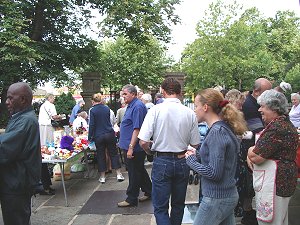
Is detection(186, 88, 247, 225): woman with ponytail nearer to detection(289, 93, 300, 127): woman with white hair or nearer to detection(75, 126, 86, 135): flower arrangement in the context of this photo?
detection(289, 93, 300, 127): woman with white hair

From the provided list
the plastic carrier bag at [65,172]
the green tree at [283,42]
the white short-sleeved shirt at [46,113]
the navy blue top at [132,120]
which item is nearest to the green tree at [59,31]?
the white short-sleeved shirt at [46,113]

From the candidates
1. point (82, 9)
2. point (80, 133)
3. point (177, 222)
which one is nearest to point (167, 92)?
point (177, 222)

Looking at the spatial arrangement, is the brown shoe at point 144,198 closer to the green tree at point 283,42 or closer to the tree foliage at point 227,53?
the tree foliage at point 227,53

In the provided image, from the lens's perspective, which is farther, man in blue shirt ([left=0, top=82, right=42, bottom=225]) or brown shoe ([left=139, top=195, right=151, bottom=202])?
brown shoe ([left=139, top=195, right=151, bottom=202])

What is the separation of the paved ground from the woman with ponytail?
2415 mm

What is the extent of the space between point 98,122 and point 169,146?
3464 mm

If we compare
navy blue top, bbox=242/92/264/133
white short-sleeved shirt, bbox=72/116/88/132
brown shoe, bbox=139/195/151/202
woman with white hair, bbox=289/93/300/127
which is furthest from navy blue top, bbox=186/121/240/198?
white short-sleeved shirt, bbox=72/116/88/132

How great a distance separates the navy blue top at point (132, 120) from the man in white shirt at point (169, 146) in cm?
127

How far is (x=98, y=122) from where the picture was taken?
23.5 feet

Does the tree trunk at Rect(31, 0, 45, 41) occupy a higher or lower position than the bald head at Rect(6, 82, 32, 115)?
higher

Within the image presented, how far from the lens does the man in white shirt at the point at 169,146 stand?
12.6 feet

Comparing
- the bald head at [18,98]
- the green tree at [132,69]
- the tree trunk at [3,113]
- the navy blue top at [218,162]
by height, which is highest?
the green tree at [132,69]

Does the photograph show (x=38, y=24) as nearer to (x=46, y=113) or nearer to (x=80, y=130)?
(x=46, y=113)

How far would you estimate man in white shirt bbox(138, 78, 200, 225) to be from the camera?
12.6 feet
